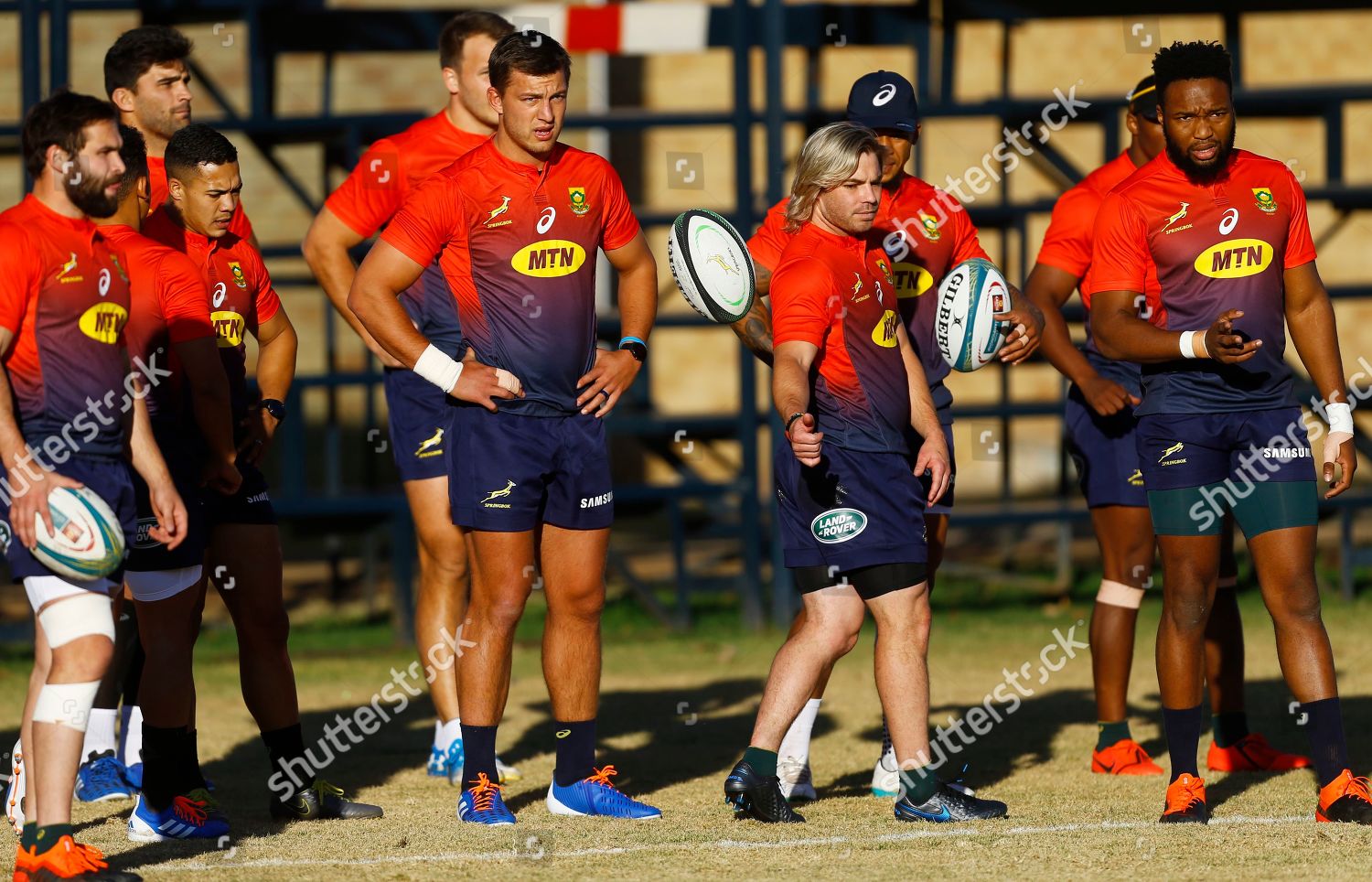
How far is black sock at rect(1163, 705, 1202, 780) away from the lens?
209 inches

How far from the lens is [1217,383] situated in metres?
5.34

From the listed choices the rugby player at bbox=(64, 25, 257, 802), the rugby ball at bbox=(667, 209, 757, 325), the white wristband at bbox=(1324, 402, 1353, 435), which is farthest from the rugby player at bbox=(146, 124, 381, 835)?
the white wristband at bbox=(1324, 402, 1353, 435)

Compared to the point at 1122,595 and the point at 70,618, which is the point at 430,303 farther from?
the point at 1122,595

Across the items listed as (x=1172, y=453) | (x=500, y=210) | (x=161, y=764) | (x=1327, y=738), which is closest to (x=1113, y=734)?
(x=1327, y=738)

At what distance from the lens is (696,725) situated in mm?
7477

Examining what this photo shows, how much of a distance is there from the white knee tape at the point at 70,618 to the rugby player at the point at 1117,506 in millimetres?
3402

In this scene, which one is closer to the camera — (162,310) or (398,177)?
(162,310)

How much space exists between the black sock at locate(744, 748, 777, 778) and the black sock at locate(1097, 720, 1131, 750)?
4.93 ft

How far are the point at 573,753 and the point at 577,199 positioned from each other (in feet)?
5.81

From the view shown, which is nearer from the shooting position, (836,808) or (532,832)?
(532,832)

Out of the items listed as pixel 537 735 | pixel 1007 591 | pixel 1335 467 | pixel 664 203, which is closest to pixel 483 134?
pixel 537 735

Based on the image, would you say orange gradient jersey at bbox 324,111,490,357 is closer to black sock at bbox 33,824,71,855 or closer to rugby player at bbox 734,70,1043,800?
rugby player at bbox 734,70,1043,800

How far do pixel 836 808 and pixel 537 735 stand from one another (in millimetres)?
1961

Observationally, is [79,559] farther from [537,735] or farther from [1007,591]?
[1007,591]
